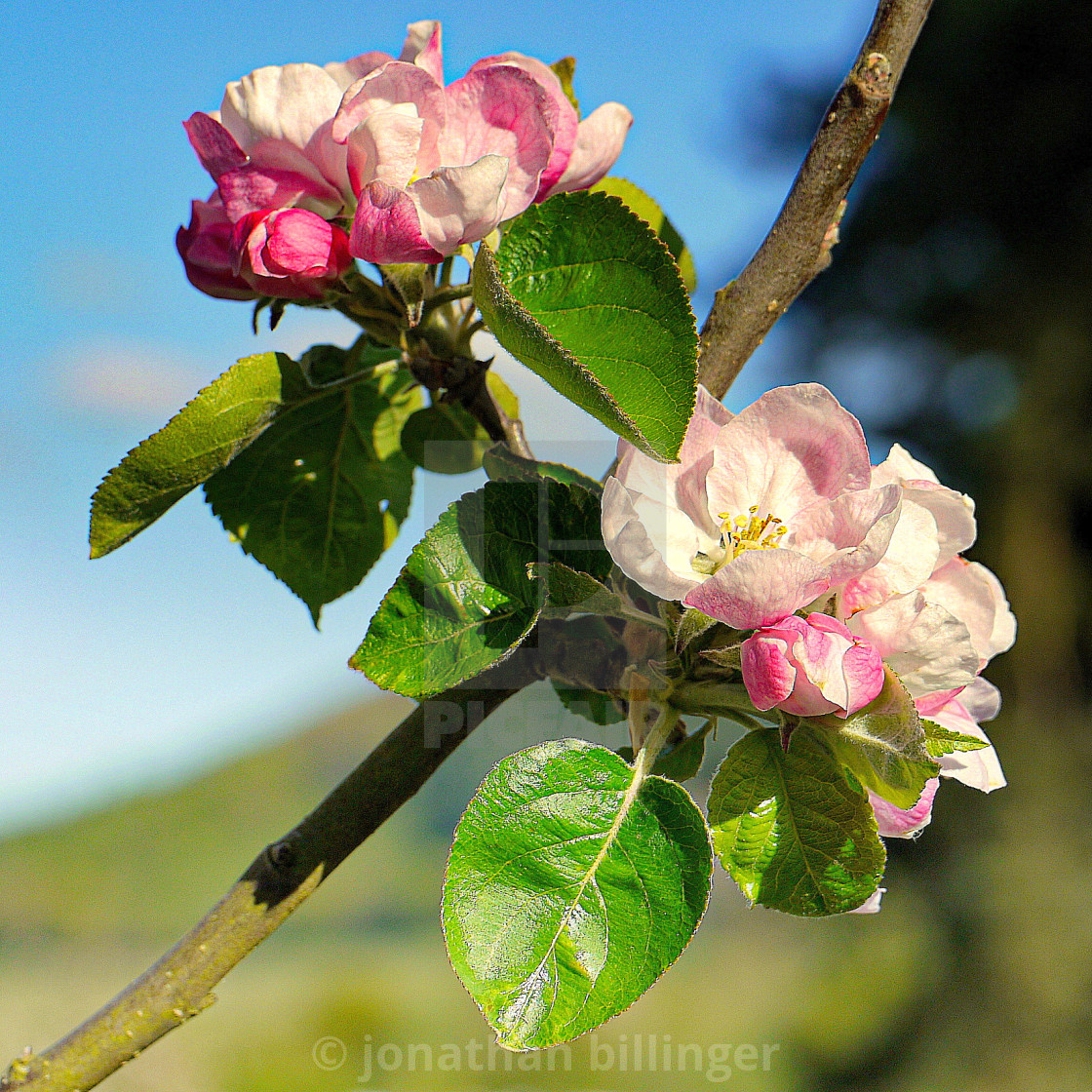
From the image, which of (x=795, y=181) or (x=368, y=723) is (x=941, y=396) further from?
(x=368, y=723)

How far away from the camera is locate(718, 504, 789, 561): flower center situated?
1.32ft

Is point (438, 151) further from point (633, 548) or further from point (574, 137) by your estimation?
point (633, 548)

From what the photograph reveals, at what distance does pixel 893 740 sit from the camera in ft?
1.16

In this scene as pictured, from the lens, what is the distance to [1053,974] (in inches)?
179

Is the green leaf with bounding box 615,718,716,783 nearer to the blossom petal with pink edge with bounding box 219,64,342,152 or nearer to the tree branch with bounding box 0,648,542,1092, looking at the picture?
the tree branch with bounding box 0,648,542,1092

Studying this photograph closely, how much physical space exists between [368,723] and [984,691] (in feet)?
42.6

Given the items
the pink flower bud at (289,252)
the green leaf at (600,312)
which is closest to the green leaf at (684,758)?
the green leaf at (600,312)

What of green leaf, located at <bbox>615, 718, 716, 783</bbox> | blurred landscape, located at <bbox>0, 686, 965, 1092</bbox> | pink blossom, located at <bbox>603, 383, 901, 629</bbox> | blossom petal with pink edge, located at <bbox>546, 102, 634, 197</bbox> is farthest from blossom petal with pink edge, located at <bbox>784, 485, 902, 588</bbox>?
blurred landscape, located at <bbox>0, 686, 965, 1092</bbox>

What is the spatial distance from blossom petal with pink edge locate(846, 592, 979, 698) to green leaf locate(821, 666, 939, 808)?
0.03 feet

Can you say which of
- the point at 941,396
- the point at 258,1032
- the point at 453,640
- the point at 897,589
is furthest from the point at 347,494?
the point at 941,396

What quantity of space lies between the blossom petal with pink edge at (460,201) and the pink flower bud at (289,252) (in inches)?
2.2

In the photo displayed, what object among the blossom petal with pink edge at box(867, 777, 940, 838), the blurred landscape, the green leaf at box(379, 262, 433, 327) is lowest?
the blurred landscape

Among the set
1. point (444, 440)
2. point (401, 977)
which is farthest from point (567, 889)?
point (401, 977)

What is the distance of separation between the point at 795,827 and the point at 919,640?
100 millimetres
